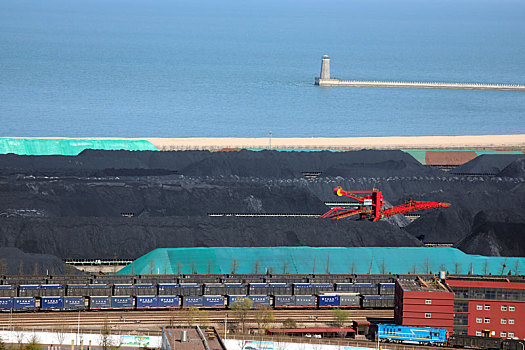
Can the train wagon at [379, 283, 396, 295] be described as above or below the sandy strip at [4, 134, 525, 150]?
below

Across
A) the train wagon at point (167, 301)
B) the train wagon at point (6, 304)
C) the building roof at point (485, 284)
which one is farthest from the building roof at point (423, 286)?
the train wagon at point (6, 304)

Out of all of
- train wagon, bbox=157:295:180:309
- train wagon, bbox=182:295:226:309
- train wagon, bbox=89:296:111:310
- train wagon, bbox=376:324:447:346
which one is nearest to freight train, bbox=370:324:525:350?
train wagon, bbox=376:324:447:346

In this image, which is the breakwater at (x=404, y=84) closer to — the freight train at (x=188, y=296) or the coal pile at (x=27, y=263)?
the coal pile at (x=27, y=263)

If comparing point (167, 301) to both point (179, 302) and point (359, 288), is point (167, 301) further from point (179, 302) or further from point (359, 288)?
point (359, 288)

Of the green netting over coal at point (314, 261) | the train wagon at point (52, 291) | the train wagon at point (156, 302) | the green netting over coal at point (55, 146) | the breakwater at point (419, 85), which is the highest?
the breakwater at point (419, 85)

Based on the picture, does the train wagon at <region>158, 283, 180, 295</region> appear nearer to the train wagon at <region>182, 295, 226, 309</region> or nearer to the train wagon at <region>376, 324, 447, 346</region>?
the train wagon at <region>182, 295, 226, 309</region>

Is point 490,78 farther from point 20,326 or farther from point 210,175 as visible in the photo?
point 20,326
